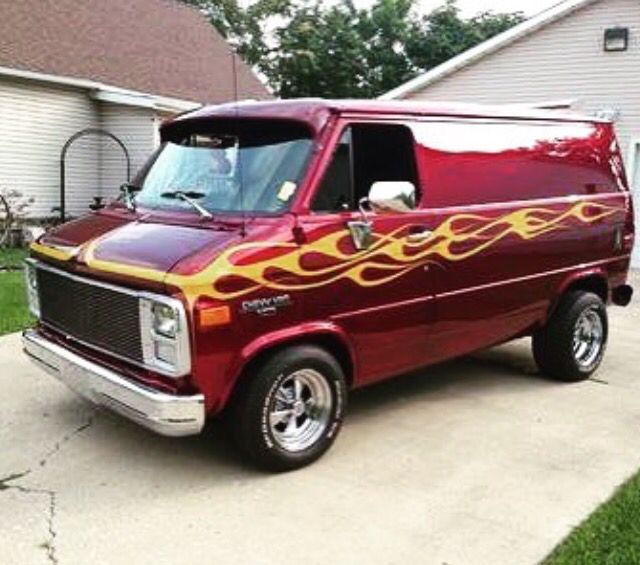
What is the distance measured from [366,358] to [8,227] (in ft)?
42.5

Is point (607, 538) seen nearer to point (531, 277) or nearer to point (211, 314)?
point (211, 314)

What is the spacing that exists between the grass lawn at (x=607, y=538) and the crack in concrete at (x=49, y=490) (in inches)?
93.4

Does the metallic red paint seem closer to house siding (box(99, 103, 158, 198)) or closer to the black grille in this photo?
the black grille

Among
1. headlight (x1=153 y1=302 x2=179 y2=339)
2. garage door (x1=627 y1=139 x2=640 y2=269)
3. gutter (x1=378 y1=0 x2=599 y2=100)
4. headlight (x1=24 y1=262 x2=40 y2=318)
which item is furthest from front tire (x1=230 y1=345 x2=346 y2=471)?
garage door (x1=627 y1=139 x2=640 y2=269)

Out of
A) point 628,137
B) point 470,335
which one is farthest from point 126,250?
point 628,137

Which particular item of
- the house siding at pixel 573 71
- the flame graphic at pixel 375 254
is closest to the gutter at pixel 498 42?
the house siding at pixel 573 71

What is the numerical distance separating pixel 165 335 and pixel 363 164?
1751mm

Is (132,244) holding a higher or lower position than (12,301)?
higher

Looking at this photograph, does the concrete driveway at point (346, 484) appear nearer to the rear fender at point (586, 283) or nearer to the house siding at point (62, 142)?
the rear fender at point (586, 283)

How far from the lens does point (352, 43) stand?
103 ft

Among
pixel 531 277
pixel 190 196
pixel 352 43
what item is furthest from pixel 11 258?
pixel 352 43

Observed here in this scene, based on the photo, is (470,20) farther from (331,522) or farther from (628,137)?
(331,522)

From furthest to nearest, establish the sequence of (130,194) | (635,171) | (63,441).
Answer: (635,171), (130,194), (63,441)

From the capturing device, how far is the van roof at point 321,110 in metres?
5.20
